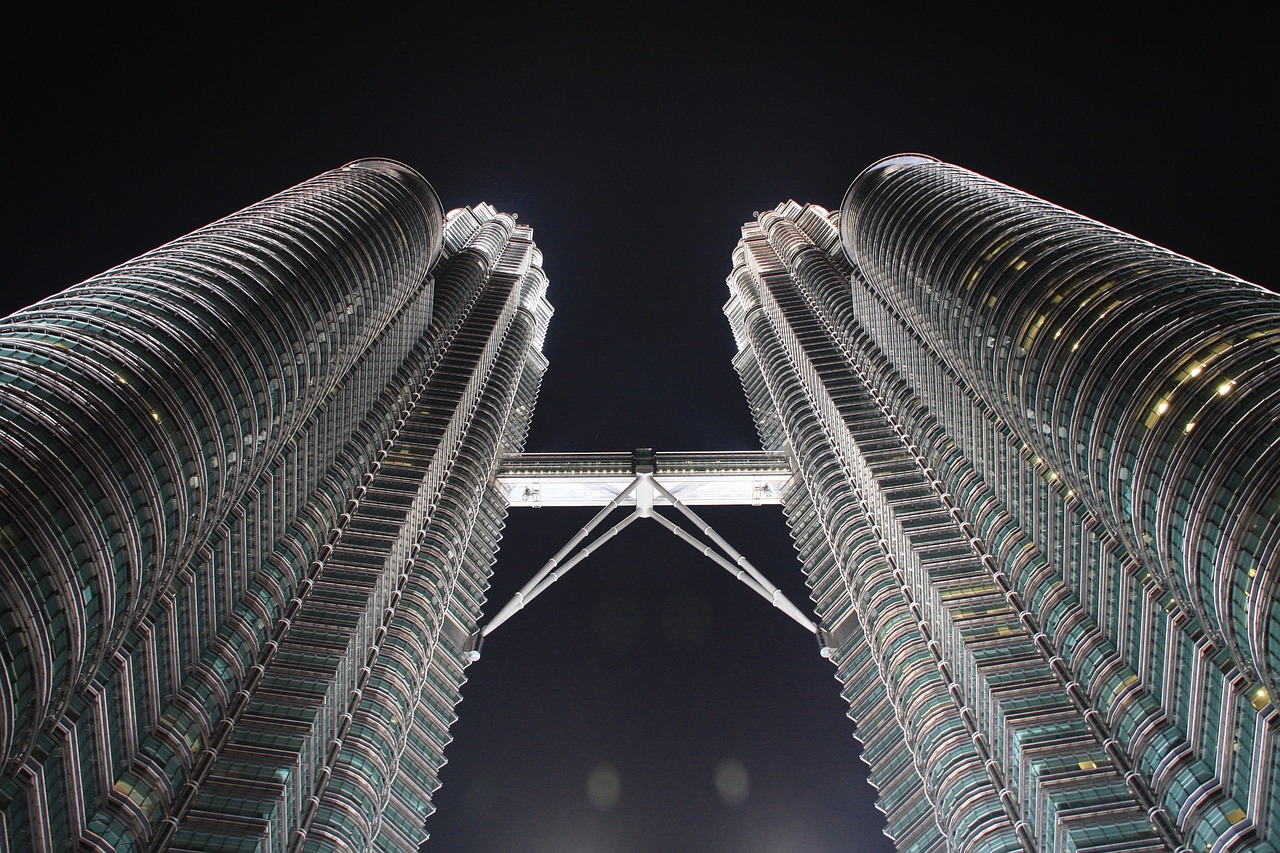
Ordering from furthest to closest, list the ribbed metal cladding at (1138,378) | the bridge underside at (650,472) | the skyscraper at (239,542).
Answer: the bridge underside at (650,472)
the skyscraper at (239,542)
the ribbed metal cladding at (1138,378)

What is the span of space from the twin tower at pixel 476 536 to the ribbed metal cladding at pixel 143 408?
293mm

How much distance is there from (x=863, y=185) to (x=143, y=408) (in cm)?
9179

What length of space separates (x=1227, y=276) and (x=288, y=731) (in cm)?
8106

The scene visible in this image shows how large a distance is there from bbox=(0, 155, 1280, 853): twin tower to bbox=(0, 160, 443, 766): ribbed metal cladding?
29 centimetres

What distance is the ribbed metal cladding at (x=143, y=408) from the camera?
55250mm

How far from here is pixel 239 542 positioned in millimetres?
95312

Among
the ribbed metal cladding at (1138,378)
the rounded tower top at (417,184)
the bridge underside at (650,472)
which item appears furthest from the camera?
the bridge underside at (650,472)

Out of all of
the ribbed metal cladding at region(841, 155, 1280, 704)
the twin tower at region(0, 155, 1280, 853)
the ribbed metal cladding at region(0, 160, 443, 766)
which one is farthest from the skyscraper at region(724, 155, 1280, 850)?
the ribbed metal cladding at region(0, 160, 443, 766)

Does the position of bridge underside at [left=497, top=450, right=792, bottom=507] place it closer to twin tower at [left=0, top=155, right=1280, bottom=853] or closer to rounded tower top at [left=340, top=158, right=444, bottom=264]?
twin tower at [left=0, top=155, right=1280, bottom=853]

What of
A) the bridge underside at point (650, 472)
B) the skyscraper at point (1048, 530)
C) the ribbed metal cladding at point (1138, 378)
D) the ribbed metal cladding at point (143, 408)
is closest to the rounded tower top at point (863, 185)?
the skyscraper at point (1048, 530)

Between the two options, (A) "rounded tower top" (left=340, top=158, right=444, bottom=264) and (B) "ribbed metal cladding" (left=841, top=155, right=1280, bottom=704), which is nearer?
(B) "ribbed metal cladding" (left=841, top=155, right=1280, bottom=704)

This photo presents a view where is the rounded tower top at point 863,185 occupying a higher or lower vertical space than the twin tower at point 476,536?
higher

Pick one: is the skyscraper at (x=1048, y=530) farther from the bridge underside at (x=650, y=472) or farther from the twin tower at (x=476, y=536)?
the bridge underside at (x=650, y=472)

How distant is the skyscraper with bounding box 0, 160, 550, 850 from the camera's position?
196ft
